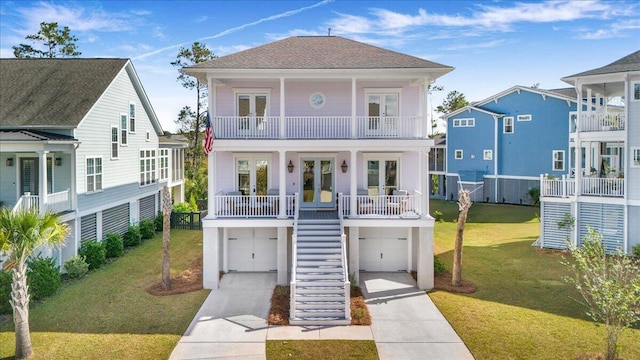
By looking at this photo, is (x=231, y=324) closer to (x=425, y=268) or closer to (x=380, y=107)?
(x=425, y=268)

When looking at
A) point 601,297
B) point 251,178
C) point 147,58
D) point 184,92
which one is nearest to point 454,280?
point 601,297

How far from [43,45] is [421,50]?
111 ft

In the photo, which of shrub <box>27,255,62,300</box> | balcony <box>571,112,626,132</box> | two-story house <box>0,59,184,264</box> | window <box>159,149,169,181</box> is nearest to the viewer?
shrub <box>27,255,62,300</box>

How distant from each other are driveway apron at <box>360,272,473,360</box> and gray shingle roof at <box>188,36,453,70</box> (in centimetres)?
811

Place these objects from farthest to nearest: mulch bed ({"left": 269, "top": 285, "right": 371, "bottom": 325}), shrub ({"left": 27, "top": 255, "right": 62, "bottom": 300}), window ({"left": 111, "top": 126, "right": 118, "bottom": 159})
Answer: window ({"left": 111, "top": 126, "right": 118, "bottom": 159})
shrub ({"left": 27, "top": 255, "right": 62, "bottom": 300})
mulch bed ({"left": 269, "top": 285, "right": 371, "bottom": 325})

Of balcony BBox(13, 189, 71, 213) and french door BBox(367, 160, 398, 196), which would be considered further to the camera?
french door BBox(367, 160, 398, 196)

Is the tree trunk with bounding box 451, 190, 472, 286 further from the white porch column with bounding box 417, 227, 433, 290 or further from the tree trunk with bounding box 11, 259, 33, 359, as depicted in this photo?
the tree trunk with bounding box 11, 259, 33, 359

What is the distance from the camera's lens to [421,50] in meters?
30.9

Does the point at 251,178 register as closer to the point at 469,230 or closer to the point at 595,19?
the point at 469,230

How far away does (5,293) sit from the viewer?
13227 mm

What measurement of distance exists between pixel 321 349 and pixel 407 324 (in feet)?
9.70

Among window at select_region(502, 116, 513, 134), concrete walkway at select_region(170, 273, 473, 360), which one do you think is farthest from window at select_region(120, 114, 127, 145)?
window at select_region(502, 116, 513, 134)

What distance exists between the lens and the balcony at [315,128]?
699 inches

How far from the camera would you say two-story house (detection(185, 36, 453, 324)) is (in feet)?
53.8
